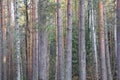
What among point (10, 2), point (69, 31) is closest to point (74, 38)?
point (10, 2)

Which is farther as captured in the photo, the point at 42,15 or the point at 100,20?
the point at 100,20

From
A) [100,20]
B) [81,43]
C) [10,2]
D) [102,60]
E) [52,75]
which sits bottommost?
[52,75]

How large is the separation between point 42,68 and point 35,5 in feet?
19.7

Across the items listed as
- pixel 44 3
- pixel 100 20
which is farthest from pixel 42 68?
pixel 100 20

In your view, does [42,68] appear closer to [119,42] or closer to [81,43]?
[81,43]

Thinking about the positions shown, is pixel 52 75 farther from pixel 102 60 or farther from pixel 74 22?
pixel 102 60

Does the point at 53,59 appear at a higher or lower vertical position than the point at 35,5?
lower

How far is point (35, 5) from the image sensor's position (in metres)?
15.5

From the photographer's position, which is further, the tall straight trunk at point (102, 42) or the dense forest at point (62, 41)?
the tall straight trunk at point (102, 42)

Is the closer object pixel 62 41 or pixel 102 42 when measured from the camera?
pixel 102 42

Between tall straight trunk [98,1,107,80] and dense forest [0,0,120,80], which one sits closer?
dense forest [0,0,120,80]

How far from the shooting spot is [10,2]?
2372 centimetres

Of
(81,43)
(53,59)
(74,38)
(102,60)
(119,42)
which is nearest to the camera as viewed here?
(119,42)

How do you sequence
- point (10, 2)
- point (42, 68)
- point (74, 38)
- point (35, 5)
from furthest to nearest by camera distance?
point (74, 38)
point (10, 2)
point (35, 5)
point (42, 68)
